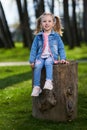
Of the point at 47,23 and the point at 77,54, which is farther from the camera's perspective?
the point at 77,54

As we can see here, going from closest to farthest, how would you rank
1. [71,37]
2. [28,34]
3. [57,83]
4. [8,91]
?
1. [57,83]
2. [8,91]
3. [28,34]
4. [71,37]

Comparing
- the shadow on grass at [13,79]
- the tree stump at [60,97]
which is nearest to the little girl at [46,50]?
the tree stump at [60,97]

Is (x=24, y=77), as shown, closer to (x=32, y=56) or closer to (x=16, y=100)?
(x=16, y=100)

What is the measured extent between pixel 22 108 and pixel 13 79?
550cm

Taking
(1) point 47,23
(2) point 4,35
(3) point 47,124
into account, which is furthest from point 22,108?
(2) point 4,35

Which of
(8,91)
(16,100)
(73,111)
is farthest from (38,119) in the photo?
(8,91)

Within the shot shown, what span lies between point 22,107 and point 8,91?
2.24m

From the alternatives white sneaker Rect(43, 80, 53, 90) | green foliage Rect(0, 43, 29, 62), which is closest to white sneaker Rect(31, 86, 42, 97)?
white sneaker Rect(43, 80, 53, 90)

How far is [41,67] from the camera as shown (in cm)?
800

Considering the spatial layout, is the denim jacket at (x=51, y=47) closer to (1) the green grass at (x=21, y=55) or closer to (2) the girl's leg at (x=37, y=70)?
(2) the girl's leg at (x=37, y=70)

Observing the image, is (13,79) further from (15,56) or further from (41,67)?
(15,56)

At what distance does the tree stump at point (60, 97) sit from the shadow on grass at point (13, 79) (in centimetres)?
476

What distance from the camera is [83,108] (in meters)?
9.61

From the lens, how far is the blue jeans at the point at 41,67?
793cm
